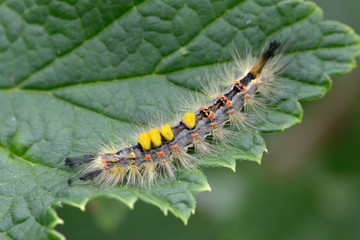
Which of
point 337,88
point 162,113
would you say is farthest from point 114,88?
point 337,88

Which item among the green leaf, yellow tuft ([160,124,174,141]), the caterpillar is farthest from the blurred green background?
yellow tuft ([160,124,174,141])

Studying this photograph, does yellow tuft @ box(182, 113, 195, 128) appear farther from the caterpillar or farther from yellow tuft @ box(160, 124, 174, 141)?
yellow tuft @ box(160, 124, 174, 141)

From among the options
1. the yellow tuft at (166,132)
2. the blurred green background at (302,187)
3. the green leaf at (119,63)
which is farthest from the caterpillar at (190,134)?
the blurred green background at (302,187)

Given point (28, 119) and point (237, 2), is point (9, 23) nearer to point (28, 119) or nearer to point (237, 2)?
point (28, 119)

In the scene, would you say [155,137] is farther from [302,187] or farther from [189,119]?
[302,187]

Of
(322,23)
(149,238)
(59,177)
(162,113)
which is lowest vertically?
(149,238)
